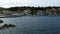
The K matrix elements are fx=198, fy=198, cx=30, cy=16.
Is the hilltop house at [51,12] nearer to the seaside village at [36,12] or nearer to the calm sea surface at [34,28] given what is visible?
the seaside village at [36,12]

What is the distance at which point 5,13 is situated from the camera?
164750mm

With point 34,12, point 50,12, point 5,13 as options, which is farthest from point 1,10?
point 50,12

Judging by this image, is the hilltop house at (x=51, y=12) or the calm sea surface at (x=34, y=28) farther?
the hilltop house at (x=51, y=12)

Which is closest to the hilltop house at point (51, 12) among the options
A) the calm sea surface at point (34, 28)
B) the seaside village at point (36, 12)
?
the seaside village at point (36, 12)

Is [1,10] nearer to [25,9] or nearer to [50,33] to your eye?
[25,9]

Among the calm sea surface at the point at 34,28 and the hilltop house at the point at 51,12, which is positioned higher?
the calm sea surface at the point at 34,28

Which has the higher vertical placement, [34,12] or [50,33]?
[50,33]

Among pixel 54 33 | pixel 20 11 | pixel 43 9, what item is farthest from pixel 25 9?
pixel 54 33

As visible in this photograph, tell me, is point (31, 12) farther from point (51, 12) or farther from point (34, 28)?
point (34, 28)

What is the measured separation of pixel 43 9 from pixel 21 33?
12412cm

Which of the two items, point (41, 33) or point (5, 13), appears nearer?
point (41, 33)

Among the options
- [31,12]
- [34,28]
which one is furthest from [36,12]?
[34,28]

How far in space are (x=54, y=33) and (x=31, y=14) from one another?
4774 inches

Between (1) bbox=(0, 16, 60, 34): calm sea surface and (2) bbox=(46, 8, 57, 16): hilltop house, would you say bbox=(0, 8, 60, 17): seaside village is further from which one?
(1) bbox=(0, 16, 60, 34): calm sea surface
